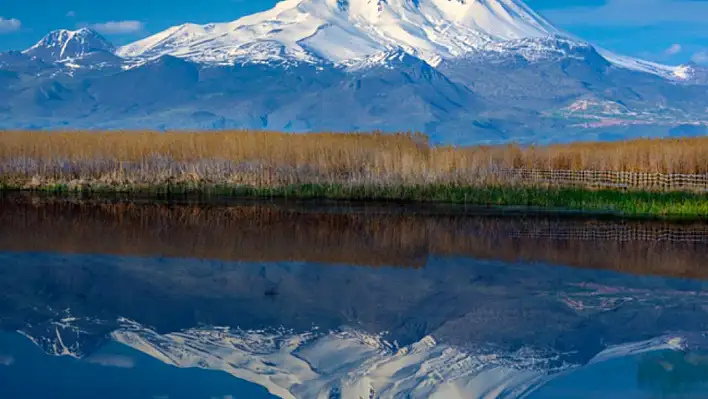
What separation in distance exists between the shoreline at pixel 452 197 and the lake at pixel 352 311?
10.9ft

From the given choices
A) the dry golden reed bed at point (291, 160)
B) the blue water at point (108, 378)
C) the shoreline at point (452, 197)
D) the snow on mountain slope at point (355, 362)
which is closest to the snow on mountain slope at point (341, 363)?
the snow on mountain slope at point (355, 362)

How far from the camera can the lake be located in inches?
445

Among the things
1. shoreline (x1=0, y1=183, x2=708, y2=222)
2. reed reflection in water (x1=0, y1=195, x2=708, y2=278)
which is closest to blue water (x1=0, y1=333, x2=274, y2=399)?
reed reflection in water (x1=0, y1=195, x2=708, y2=278)

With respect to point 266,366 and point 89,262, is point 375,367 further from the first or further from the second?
point 89,262

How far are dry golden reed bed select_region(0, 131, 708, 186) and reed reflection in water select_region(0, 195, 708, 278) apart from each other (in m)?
5.31

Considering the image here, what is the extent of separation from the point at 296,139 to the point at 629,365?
27.5 meters

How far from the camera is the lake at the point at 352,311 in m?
11.3

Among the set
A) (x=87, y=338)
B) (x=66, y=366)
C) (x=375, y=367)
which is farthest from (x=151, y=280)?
(x=375, y=367)

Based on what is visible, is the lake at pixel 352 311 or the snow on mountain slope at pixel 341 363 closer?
the snow on mountain slope at pixel 341 363

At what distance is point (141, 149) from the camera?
122 ft

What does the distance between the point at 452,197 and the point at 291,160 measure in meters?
6.74

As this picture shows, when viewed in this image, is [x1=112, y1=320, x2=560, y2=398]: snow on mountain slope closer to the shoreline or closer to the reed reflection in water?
the reed reflection in water

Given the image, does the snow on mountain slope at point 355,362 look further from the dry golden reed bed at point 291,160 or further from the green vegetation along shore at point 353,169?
the dry golden reed bed at point 291,160

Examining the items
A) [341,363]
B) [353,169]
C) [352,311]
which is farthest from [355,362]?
[353,169]
